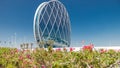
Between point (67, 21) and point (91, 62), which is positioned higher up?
point (67, 21)

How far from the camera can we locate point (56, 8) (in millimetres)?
70125

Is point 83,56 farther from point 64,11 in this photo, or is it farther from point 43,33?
point 64,11

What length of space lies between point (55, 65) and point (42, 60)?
1.42 metres

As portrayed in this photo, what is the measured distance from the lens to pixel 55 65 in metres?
3.71

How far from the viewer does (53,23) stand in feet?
216

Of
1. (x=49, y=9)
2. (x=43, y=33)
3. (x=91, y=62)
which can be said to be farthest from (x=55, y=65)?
(x=49, y=9)

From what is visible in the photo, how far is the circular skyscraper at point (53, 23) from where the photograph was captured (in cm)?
5678

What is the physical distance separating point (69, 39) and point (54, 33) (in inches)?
546

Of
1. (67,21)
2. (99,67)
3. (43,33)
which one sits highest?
(67,21)

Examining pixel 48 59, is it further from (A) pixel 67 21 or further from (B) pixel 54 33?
(A) pixel 67 21

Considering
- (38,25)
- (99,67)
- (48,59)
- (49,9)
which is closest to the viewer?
(99,67)

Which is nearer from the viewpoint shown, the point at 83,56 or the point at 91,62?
the point at 91,62

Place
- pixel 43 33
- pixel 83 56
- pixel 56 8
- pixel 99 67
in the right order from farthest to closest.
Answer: pixel 56 8, pixel 43 33, pixel 83 56, pixel 99 67

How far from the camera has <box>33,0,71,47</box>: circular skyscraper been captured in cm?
5678
